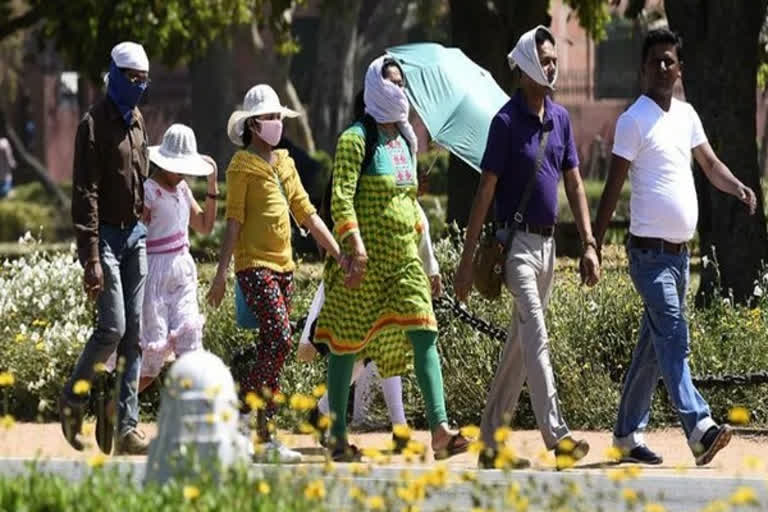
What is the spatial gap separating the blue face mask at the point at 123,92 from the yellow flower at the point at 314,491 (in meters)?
→ 3.93

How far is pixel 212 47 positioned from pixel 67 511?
114ft

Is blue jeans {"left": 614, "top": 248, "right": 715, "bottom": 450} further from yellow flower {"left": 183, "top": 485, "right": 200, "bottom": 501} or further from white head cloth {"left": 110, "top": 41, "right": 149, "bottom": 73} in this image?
yellow flower {"left": 183, "top": 485, "right": 200, "bottom": 501}

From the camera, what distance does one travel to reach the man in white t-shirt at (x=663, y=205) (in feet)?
34.6

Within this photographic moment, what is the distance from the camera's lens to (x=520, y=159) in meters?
10.5

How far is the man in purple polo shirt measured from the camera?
10.5m

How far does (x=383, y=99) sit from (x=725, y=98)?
6.11m

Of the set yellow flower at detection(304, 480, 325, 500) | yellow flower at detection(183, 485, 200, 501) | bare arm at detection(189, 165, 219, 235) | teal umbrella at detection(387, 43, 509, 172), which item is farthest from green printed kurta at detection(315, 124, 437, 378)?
teal umbrella at detection(387, 43, 509, 172)

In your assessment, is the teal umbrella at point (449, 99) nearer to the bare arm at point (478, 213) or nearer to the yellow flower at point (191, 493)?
the bare arm at point (478, 213)

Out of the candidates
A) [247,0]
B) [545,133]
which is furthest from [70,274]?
[247,0]

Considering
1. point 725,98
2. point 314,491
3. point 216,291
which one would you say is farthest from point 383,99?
point 725,98

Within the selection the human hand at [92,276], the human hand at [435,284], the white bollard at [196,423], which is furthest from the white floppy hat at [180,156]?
the white bollard at [196,423]

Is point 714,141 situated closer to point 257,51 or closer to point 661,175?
point 661,175

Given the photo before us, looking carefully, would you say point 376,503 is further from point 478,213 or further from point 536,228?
point 536,228

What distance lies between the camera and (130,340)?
11.1 meters
